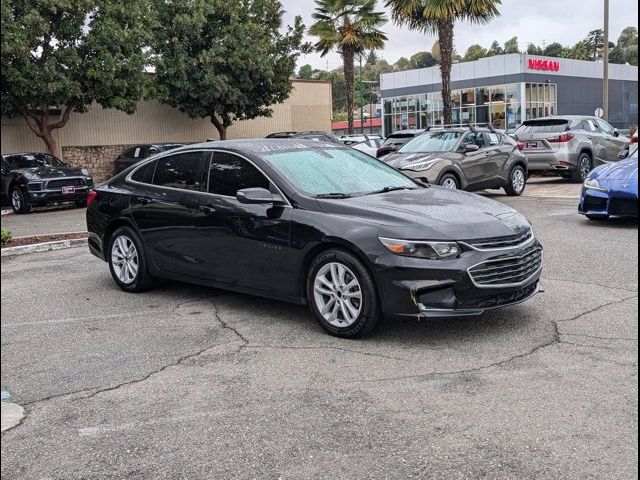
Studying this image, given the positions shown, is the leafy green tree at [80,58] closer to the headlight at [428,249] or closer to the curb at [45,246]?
the curb at [45,246]

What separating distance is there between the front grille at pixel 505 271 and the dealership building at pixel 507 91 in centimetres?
4572

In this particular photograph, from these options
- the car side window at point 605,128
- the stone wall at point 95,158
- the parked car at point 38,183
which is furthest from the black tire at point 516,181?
the stone wall at point 95,158

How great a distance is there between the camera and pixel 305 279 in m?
5.89

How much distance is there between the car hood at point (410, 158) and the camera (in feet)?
48.2

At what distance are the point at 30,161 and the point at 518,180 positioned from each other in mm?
12275

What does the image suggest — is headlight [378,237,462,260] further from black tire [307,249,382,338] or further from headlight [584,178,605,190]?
headlight [584,178,605,190]

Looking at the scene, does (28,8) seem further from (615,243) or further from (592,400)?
(592,400)

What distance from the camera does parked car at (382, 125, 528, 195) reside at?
14609 mm

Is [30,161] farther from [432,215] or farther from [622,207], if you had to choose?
[432,215]

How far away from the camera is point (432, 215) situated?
5.59 meters

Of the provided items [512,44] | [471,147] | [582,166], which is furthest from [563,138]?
[512,44]

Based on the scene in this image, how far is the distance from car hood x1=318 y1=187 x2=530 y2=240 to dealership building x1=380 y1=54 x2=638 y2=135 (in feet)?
149

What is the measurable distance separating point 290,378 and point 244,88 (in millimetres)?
26457

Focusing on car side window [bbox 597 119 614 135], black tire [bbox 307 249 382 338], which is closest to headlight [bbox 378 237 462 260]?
black tire [bbox 307 249 382 338]
